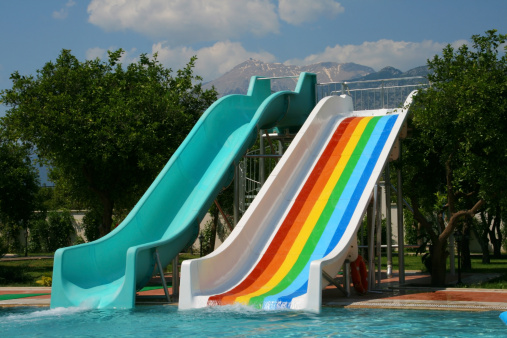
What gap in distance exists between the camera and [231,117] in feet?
58.5

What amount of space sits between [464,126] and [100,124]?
11.2 metres

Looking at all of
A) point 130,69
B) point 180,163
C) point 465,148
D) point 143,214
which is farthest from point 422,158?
point 130,69

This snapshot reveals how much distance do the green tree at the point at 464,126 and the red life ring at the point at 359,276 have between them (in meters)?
3.13

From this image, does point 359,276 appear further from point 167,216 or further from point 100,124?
point 100,124

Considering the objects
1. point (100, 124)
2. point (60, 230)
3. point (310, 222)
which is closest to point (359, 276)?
point (310, 222)

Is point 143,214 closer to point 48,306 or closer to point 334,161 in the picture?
point 48,306

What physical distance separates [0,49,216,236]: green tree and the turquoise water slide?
396 centimetres

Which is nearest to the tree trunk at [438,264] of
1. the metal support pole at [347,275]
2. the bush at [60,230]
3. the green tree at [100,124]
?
the metal support pole at [347,275]

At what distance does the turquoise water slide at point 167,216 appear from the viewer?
13.5m

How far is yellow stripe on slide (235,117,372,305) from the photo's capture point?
13.3 metres

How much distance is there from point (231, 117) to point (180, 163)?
245 centimetres

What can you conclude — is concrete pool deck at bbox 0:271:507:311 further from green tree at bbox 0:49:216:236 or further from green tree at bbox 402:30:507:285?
green tree at bbox 0:49:216:236

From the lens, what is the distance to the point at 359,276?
14328mm

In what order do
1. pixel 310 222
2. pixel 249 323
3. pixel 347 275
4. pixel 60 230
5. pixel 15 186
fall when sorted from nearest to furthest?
1. pixel 249 323
2. pixel 347 275
3. pixel 310 222
4. pixel 15 186
5. pixel 60 230
